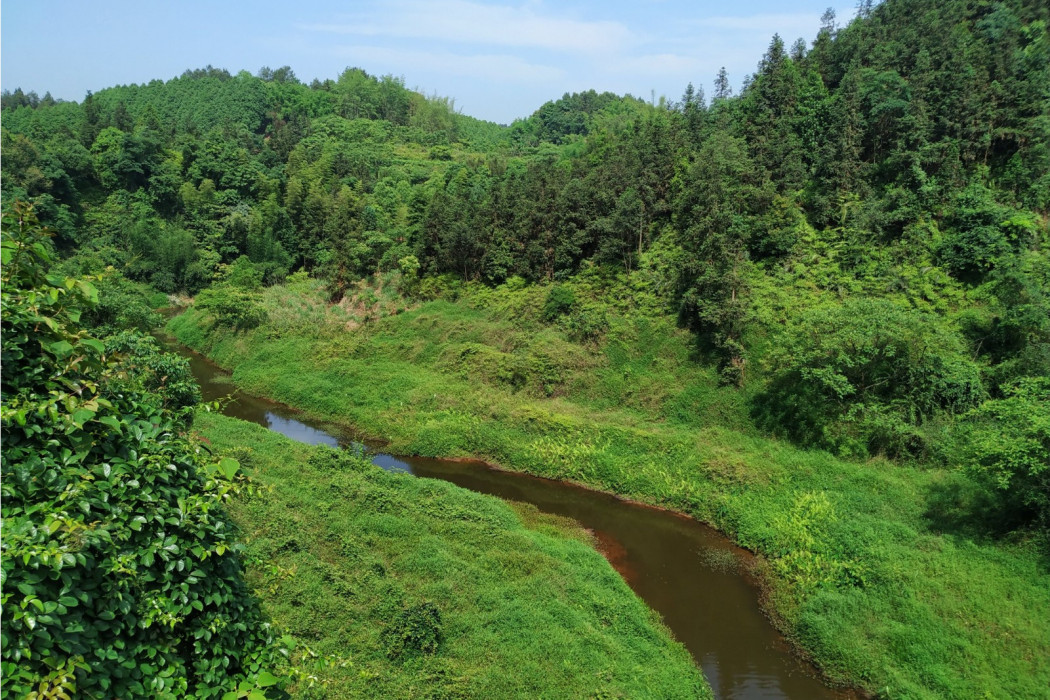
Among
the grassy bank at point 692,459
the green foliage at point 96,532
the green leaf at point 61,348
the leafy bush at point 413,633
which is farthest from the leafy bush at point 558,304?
the green leaf at point 61,348

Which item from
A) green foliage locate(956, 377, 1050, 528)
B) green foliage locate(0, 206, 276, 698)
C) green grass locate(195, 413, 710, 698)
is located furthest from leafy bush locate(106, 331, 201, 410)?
green foliage locate(956, 377, 1050, 528)

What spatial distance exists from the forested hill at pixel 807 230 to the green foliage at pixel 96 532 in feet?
59.4

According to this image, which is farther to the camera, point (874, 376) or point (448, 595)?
point (874, 376)

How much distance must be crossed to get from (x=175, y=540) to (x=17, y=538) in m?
1.04

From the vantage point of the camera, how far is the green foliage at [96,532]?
149 inches

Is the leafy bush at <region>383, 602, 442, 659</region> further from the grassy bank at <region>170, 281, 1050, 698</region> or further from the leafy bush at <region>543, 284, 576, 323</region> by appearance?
the leafy bush at <region>543, 284, 576, 323</region>

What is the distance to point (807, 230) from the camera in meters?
27.2

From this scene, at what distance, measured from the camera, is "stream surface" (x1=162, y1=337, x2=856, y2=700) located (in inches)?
538

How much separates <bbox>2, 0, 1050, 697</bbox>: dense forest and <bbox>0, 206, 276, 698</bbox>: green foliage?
6cm

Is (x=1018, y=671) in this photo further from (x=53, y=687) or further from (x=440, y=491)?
(x=53, y=687)

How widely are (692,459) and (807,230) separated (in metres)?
12.8

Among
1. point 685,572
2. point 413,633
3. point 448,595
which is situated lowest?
point 685,572

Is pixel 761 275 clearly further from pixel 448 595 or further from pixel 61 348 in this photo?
pixel 61 348

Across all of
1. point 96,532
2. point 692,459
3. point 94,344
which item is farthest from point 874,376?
point 96,532
